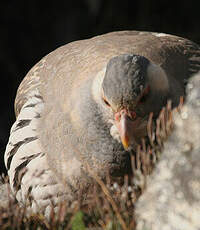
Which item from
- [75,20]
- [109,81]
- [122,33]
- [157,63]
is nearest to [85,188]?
[109,81]

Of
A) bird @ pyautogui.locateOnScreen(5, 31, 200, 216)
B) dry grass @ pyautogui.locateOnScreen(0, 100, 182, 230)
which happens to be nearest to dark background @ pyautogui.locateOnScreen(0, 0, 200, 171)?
bird @ pyautogui.locateOnScreen(5, 31, 200, 216)

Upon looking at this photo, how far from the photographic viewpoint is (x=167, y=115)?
412 centimetres

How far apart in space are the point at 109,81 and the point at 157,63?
76cm

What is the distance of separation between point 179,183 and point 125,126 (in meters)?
1.23

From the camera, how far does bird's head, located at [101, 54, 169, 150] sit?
455 cm

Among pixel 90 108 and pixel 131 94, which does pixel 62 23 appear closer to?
pixel 90 108

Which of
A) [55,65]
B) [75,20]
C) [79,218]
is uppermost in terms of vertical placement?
[55,65]

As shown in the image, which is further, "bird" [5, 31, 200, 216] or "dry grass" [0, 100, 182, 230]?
"bird" [5, 31, 200, 216]

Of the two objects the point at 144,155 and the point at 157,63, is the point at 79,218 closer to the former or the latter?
the point at 144,155

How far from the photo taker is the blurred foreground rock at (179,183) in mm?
3236

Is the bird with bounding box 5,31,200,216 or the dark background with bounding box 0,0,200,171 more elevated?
the bird with bounding box 5,31,200,216

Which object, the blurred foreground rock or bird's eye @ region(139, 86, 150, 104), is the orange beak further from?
the blurred foreground rock

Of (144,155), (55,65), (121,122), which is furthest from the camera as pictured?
(55,65)

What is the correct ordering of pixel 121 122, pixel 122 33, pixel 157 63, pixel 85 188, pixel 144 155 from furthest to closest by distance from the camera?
pixel 122 33, pixel 157 63, pixel 85 188, pixel 121 122, pixel 144 155
